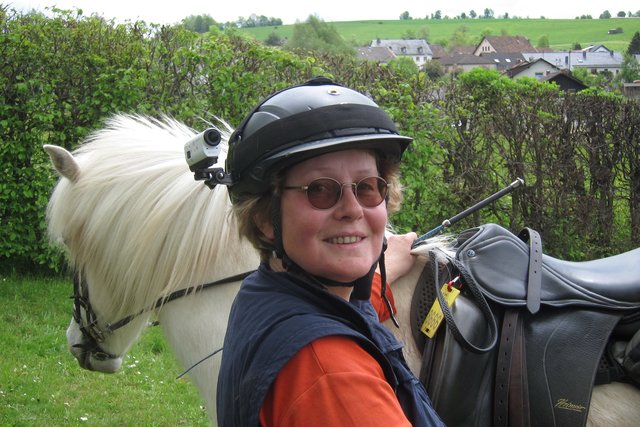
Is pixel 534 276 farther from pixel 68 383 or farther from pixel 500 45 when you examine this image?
pixel 500 45

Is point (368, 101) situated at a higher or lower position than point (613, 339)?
higher

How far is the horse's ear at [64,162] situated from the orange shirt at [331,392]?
1477 millimetres

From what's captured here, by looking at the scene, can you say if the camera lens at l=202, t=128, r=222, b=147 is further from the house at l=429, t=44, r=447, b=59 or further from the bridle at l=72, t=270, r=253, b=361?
the house at l=429, t=44, r=447, b=59

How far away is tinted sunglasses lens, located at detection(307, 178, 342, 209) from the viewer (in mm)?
1365

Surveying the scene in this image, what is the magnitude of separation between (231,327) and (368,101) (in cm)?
60

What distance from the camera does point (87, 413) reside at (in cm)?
479

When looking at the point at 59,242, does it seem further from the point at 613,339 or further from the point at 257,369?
the point at 613,339

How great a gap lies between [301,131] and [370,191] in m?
0.20

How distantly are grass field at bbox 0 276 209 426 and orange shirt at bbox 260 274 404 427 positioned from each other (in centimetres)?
382

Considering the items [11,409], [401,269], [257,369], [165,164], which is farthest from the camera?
[11,409]

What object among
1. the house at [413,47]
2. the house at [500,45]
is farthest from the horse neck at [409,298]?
the house at [413,47]

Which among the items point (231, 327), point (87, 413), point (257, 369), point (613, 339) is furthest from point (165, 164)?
point (87, 413)

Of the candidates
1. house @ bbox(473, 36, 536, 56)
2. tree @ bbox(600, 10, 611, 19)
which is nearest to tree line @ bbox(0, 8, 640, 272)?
house @ bbox(473, 36, 536, 56)

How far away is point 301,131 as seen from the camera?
4.58ft
